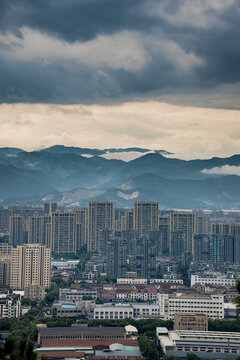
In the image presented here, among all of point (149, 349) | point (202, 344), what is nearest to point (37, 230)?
point (202, 344)

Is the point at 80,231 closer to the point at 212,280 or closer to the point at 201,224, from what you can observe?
the point at 201,224

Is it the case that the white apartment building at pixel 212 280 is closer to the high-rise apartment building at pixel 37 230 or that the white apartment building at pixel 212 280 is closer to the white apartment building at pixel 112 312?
the white apartment building at pixel 112 312

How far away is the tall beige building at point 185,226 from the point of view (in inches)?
1533

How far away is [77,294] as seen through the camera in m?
24.6

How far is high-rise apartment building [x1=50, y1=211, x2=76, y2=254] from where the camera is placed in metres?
41.7

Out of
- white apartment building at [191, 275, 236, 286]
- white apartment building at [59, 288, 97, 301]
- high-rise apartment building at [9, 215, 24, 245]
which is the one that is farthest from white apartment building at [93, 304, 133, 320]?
high-rise apartment building at [9, 215, 24, 245]

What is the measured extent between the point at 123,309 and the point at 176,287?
6.05m

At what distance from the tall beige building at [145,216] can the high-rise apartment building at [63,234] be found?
384cm

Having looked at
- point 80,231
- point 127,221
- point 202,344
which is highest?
point 127,221

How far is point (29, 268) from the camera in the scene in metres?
27.4

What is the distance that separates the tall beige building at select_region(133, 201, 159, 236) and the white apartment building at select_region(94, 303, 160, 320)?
70.1 feet

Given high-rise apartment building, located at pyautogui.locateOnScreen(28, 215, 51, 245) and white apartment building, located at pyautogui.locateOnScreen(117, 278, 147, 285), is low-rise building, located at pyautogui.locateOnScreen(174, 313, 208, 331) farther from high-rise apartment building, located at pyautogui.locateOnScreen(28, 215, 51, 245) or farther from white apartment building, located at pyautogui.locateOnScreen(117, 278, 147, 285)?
high-rise apartment building, located at pyautogui.locateOnScreen(28, 215, 51, 245)

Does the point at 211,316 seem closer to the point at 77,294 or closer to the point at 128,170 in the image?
the point at 77,294

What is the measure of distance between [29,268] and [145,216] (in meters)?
16.5
